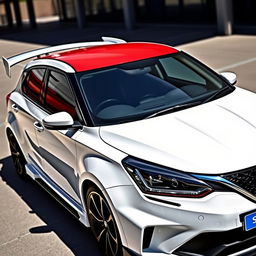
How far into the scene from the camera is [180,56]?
5.15 metres

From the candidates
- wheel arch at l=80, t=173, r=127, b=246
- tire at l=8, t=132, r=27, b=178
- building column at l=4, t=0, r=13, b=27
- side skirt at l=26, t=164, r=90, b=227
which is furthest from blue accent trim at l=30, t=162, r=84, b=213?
building column at l=4, t=0, r=13, b=27

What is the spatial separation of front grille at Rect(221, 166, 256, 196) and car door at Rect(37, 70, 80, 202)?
1.41 meters

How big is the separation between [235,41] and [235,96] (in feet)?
36.7

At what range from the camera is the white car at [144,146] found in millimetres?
3361

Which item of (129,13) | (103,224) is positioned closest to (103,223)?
(103,224)

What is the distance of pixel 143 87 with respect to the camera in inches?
183

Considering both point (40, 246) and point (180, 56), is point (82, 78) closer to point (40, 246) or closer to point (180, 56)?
point (180, 56)

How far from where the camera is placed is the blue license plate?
3.34 metres

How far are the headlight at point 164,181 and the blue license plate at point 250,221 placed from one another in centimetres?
29

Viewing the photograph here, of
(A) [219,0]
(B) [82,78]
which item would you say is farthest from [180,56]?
(A) [219,0]

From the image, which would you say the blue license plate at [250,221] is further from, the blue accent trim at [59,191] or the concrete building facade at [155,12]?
the concrete building facade at [155,12]

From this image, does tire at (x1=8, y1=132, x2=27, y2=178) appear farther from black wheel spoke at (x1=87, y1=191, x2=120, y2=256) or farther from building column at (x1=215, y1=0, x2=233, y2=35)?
building column at (x1=215, y1=0, x2=233, y2=35)

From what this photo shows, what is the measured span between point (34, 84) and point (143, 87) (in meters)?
1.41

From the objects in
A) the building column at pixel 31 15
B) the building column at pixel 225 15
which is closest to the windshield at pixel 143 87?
the building column at pixel 225 15
